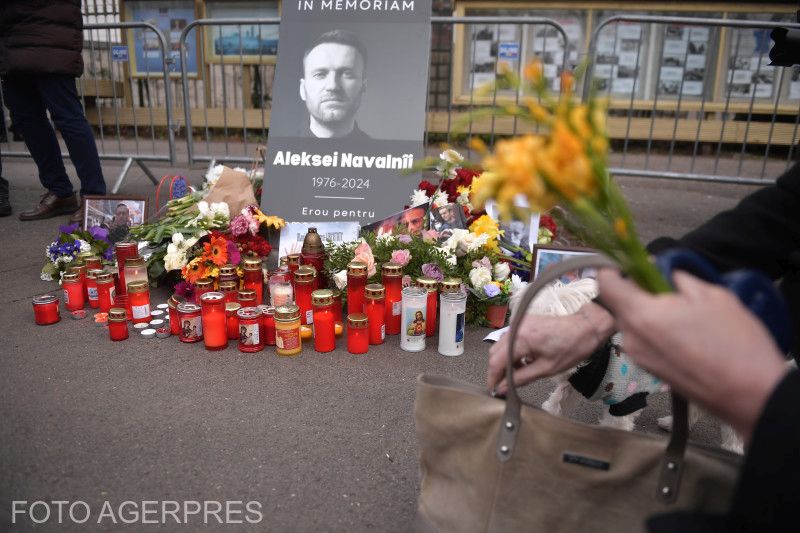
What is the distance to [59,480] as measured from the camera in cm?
191

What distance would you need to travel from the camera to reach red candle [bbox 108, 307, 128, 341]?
294 centimetres

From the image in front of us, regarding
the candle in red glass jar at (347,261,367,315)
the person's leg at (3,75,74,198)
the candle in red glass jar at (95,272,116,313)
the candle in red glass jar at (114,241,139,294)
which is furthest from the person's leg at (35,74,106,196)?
the candle in red glass jar at (347,261,367,315)

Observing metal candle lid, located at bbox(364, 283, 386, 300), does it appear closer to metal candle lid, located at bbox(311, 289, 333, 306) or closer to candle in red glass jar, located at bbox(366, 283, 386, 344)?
candle in red glass jar, located at bbox(366, 283, 386, 344)

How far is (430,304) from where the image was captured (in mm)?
3096

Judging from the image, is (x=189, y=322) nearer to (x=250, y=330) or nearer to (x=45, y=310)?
(x=250, y=330)

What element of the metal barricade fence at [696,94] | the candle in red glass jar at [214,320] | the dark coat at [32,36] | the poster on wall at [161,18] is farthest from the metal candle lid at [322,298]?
the poster on wall at [161,18]


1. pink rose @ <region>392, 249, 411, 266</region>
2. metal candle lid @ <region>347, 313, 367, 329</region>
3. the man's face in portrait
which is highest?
the man's face in portrait

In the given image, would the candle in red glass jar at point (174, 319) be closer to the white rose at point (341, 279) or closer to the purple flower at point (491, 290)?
the white rose at point (341, 279)

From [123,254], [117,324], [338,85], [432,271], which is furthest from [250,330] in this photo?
[338,85]

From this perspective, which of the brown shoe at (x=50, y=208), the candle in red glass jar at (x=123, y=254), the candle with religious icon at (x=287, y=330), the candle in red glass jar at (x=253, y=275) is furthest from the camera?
the brown shoe at (x=50, y=208)

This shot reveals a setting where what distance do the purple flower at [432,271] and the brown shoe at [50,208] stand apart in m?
3.64

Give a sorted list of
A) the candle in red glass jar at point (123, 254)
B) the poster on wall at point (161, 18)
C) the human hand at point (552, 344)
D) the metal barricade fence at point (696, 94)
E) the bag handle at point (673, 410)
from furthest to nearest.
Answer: the poster on wall at point (161, 18), the metal barricade fence at point (696, 94), the candle in red glass jar at point (123, 254), the human hand at point (552, 344), the bag handle at point (673, 410)

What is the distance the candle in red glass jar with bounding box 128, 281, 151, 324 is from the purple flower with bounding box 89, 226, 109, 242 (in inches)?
37.4

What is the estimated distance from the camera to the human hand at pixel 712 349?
28.5 inches
